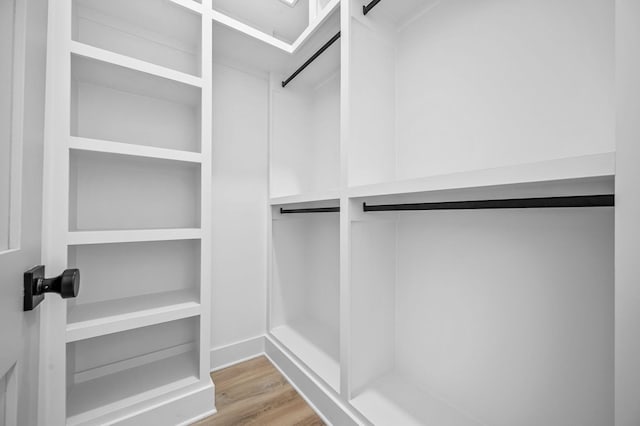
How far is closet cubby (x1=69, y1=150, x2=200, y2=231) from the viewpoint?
3.85 ft

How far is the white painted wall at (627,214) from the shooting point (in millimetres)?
461

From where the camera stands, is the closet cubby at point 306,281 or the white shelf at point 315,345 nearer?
the white shelf at point 315,345

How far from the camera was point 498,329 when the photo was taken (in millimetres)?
897

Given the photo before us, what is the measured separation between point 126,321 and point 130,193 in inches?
25.2

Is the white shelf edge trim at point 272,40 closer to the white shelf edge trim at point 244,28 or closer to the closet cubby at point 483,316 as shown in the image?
the white shelf edge trim at point 244,28

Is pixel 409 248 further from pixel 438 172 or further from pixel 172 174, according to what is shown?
pixel 172 174

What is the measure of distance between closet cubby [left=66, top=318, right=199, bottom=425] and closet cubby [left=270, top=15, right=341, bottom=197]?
41.4 inches

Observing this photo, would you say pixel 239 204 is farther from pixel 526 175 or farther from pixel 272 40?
pixel 526 175

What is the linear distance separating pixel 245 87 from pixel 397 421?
6.46ft

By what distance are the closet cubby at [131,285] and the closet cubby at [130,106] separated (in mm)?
572

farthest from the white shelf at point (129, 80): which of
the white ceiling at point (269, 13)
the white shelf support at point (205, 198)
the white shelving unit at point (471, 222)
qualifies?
the white shelving unit at point (471, 222)

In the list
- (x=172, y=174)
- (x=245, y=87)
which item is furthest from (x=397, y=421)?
(x=245, y=87)

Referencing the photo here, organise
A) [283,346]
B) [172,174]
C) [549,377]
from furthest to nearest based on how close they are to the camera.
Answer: [283,346] < [172,174] < [549,377]

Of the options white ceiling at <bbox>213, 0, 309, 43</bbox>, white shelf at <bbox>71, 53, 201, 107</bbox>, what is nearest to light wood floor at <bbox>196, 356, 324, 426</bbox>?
white shelf at <bbox>71, 53, 201, 107</bbox>
